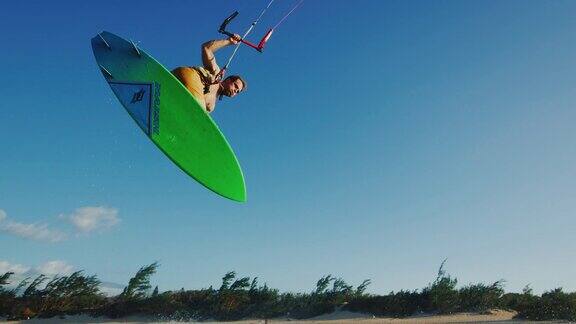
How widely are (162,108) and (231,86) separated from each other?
1.17 meters

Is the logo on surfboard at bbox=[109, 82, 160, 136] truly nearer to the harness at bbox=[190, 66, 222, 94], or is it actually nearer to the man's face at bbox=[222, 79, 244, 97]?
the harness at bbox=[190, 66, 222, 94]

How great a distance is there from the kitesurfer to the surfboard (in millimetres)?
232

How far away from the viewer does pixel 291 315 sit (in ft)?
49.4

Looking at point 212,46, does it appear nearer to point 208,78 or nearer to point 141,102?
point 208,78

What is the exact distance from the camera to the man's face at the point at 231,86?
25.5ft

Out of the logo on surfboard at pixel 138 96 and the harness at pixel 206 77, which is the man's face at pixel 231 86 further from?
the logo on surfboard at pixel 138 96

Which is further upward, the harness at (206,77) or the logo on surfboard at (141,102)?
the harness at (206,77)

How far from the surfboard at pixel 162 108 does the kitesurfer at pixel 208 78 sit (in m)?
0.23

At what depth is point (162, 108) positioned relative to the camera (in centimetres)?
727

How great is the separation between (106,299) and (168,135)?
Result: 32.7ft

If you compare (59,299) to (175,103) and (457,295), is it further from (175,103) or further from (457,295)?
(457,295)

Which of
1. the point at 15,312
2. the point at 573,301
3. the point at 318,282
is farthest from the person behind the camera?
the point at 318,282

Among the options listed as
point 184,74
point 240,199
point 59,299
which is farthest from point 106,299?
point 184,74

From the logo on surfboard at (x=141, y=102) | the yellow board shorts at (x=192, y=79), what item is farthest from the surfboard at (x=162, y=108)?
the yellow board shorts at (x=192, y=79)
